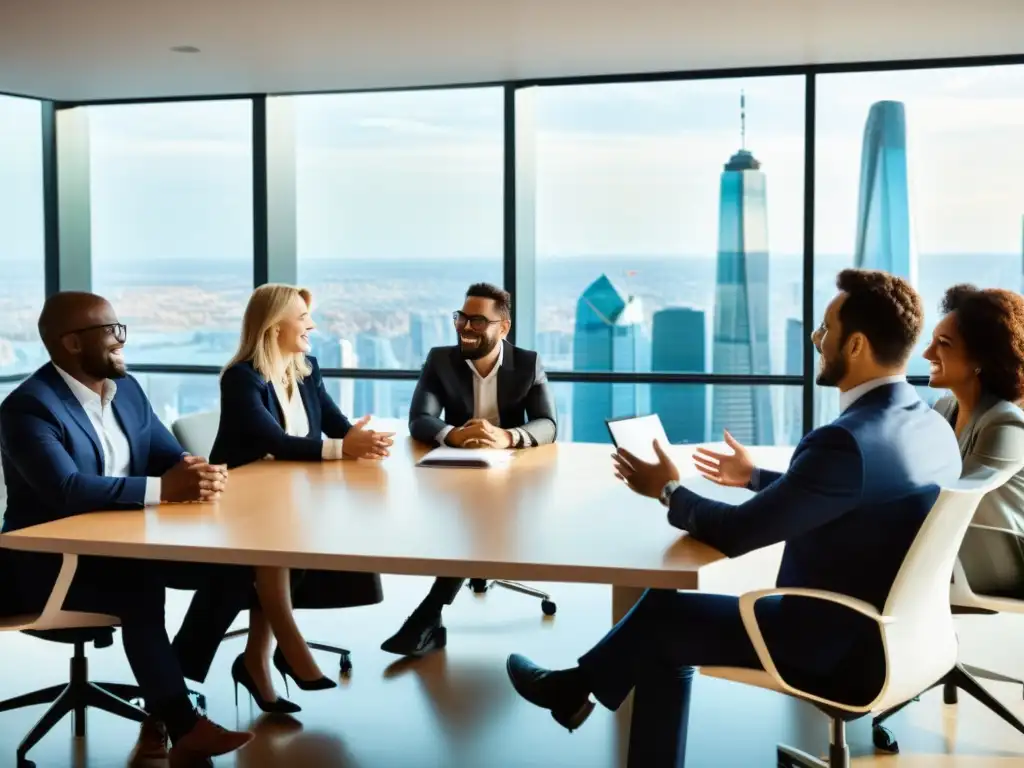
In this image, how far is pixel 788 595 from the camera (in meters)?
2.77

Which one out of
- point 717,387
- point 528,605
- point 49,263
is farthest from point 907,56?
point 49,263

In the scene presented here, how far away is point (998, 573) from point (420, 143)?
5320 mm

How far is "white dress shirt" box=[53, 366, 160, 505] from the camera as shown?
353 centimetres

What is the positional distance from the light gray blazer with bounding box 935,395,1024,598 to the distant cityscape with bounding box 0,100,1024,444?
149 inches

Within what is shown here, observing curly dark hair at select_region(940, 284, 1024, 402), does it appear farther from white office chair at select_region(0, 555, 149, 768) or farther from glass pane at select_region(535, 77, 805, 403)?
glass pane at select_region(535, 77, 805, 403)

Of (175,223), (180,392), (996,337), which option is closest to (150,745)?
(996,337)

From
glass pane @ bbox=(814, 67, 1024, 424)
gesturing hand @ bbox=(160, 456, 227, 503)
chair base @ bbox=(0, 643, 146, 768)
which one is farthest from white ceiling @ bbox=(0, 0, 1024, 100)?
chair base @ bbox=(0, 643, 146, 768)

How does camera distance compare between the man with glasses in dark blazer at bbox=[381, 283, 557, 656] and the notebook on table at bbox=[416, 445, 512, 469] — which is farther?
the man with glasses in dark blazer at bbox=[381, 283, 557, 656]

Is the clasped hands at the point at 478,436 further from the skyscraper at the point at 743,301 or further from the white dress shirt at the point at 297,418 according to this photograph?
the skyscraper at the point at 743,301

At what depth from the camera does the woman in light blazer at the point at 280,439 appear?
3926mm

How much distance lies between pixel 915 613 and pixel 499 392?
7.97 feet

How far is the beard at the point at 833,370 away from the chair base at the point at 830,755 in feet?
2.62

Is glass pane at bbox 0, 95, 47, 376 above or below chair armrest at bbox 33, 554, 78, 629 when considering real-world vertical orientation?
above

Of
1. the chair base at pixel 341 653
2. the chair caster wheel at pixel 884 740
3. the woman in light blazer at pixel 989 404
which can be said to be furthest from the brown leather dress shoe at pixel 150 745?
the woman in light blazer at pixel 989 404
